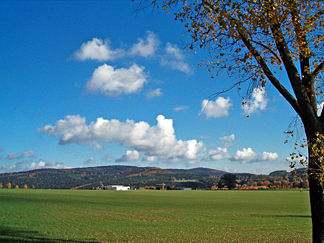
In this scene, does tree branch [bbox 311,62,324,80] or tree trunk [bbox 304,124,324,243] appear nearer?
tree trunk [bbox 304,124,324,243]

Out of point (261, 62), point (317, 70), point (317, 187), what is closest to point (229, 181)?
point (261, 62)

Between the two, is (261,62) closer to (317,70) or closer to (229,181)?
(317,70)

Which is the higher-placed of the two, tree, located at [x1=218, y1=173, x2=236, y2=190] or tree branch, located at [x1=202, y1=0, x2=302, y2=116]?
tree branch, located at [x1=202, y1=0, x2=302, y2=116]

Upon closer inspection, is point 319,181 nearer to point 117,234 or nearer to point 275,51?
point 275,51

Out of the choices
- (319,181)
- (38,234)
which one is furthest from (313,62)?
(38,234)

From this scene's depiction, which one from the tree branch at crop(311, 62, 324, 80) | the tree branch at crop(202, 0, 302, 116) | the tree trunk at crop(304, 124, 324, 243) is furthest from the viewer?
the tree branch at crop(311, 62, 324, 80)

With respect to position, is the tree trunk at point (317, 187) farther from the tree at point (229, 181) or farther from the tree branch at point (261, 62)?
the tree at point (229, 181)

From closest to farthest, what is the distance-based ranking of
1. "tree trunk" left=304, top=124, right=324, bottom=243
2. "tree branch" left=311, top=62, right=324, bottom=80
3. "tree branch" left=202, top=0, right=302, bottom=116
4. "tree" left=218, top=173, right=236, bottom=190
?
"tree trunk" left=304, top=124, right=324, bottom=243
"tree branch" left=202, top=0, right=302, bottom=116
"tree branch" left=311, top=62, right=324, bottom=80
"tree" left=218, top=173, right=236, bottom=190

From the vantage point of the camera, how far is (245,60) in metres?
11.0

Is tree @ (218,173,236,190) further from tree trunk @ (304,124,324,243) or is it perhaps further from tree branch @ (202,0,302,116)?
tree trunk @ (304,124,324,243)

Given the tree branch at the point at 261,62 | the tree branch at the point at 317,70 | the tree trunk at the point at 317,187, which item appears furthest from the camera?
the tree branch at the point at 317,70

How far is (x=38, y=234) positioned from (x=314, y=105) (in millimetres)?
16078

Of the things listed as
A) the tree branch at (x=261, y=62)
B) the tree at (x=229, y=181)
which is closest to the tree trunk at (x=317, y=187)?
the tree branch at (x=261, y=62)

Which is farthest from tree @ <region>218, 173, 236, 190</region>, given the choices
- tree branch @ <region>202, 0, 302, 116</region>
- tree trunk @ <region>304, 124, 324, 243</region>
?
tree trunk @ <region>304, 124, 324, 243</region>
